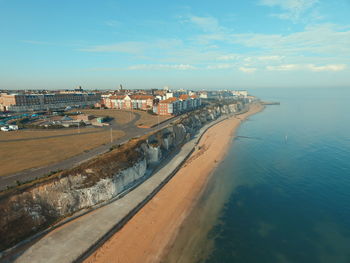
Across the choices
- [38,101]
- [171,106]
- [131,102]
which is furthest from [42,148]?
[38,101]

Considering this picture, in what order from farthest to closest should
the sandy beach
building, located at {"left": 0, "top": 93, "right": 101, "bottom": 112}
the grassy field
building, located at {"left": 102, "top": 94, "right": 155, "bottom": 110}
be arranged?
building, located at {"left": 102, "top": 94, "right": 155, "bottom": 110}
building, located at {"left": 0, "top": 93, "right": 101, "bottom": 112}
the grassy field
the sandy beach

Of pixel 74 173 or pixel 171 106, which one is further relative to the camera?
pixel 171 106

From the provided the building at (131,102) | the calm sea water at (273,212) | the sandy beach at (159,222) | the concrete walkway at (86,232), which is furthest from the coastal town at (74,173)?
the building at (131,102)

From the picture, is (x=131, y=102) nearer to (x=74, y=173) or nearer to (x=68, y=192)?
(x=74, y=173)

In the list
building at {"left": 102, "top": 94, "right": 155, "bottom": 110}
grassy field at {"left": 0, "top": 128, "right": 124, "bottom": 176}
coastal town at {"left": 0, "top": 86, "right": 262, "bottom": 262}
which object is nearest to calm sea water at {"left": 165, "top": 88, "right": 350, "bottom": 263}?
coastal town at {"left": 0, "top": 86, "right": 262, "bottom": 262}

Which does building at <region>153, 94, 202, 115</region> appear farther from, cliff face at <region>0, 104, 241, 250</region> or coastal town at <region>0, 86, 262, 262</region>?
cliff face at <region>0, 104, 241, 250</region>
